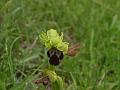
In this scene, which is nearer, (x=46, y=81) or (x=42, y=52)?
(x=46, y=81)

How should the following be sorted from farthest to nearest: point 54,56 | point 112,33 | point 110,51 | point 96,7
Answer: point 96,7
point 112,33
point 110,51
point 54,56

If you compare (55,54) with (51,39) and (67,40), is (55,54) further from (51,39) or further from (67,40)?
(67,40)

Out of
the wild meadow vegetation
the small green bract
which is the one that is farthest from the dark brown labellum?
the wild meadow vegetation

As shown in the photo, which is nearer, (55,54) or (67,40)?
(55,54)

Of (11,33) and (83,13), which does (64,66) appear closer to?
(11,33)

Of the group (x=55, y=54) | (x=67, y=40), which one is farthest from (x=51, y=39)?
(x=67, y=40)

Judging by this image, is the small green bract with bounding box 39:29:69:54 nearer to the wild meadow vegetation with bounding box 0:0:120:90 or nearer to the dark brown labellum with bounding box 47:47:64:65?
the dark brown labellum with bounding box 47:47:64:65

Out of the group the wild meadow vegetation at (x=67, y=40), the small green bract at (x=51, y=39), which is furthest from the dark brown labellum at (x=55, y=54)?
the wild meadow vegetation at (x=67, y=40)

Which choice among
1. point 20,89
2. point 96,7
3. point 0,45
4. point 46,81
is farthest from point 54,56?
point 96,7
